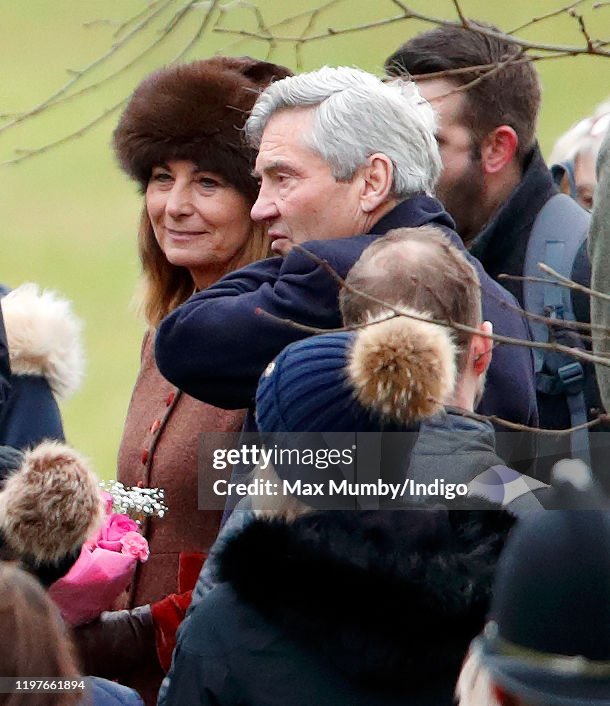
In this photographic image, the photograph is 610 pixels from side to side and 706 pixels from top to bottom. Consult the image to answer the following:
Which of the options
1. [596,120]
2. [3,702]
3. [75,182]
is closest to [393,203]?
[3,702]

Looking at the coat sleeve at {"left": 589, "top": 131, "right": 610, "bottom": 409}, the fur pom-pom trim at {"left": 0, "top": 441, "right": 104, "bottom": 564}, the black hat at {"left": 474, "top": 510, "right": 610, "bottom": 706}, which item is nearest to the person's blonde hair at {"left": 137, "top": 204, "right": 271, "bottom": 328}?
the fur pom-pom trim at {"left": 0, "top": 441, "right": 104, "bottom": 564}

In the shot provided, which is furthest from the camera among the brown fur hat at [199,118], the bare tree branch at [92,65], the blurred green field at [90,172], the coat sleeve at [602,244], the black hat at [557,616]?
the blurred green field at [90,172]

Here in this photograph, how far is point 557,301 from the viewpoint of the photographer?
3.59m

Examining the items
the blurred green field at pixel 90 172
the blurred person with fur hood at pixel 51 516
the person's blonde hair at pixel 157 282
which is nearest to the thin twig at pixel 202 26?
the blurred person with fur hood at pixel 51 516

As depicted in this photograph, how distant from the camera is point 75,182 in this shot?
16250 mm

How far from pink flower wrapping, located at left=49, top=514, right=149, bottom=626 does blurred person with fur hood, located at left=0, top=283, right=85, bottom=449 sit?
1.41ft

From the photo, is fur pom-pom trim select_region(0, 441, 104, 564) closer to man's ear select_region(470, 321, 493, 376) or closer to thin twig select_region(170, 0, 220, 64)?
man's ear select_region(470, 321, 493, 376)

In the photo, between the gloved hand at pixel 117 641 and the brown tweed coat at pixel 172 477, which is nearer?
the gloved hand at pixel 117 641

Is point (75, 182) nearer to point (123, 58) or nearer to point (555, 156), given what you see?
point (123, 58)

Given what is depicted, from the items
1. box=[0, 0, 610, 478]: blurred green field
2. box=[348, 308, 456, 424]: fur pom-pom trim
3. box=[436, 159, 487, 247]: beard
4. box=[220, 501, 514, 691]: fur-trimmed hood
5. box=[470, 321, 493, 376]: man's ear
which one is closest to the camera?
box=[220, 501, 514, 691]: fur-trimmed hood

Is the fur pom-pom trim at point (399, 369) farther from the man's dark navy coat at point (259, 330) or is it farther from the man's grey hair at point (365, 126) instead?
the man's grey hair at point (365, 126)

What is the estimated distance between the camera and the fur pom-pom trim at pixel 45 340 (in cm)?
384

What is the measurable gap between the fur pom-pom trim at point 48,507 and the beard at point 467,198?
1416mm

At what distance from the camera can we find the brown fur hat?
3.69 metres
